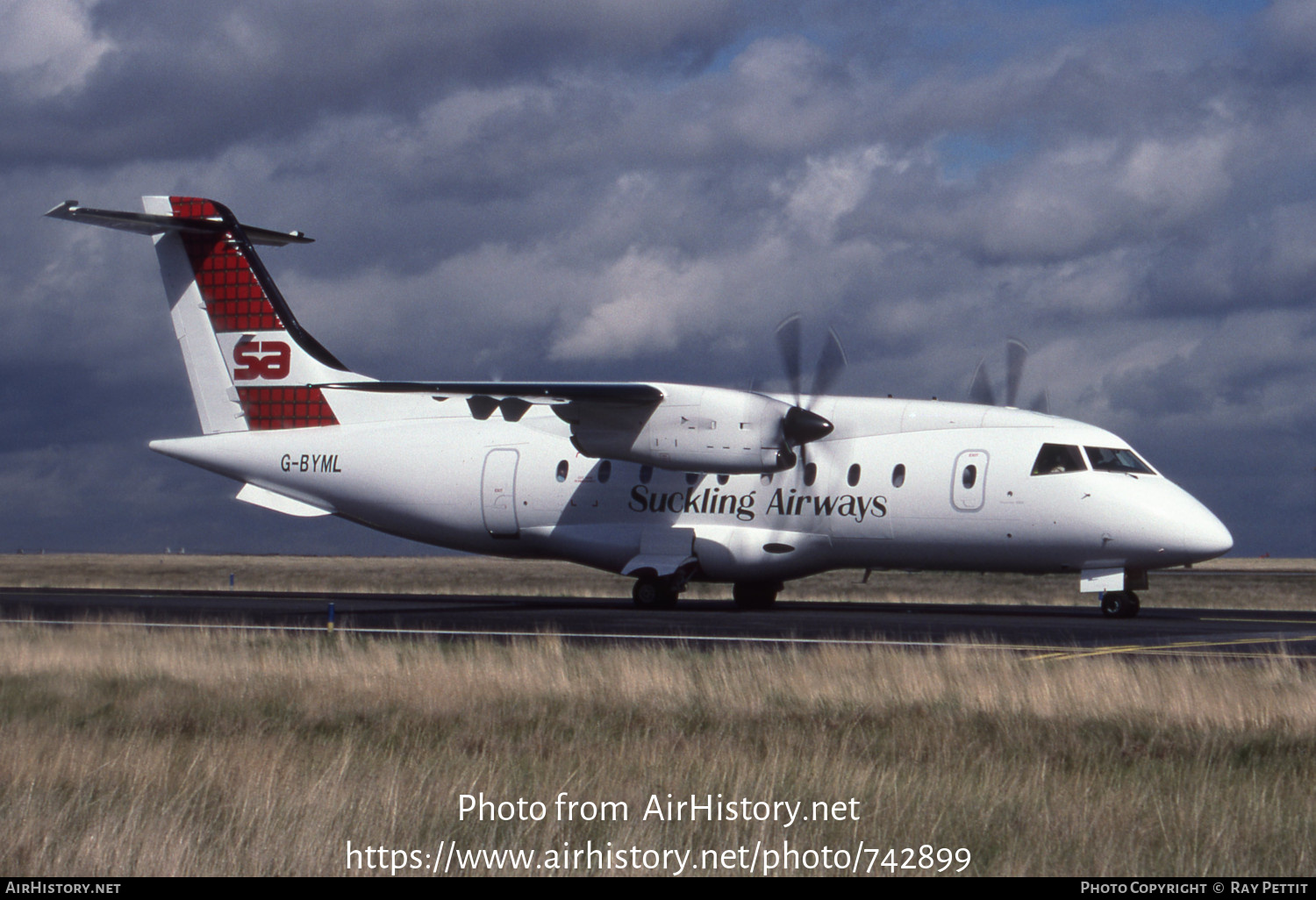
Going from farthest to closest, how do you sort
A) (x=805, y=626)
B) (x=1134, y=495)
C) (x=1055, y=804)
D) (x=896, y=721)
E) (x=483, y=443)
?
1. (x=483, y=443)
2. (x=1134, y=495)
3. (x=805, y=626)
4. (x=896, y=721)
5. (x=1055, y=804)

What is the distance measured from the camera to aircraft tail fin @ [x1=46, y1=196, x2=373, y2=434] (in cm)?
3350

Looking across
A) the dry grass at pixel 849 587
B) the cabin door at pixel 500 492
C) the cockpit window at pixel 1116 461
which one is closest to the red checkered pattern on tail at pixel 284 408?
the cabin door at pixel 500 492

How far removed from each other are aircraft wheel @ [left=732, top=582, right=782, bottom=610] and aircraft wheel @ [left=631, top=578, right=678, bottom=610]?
6.68 ft

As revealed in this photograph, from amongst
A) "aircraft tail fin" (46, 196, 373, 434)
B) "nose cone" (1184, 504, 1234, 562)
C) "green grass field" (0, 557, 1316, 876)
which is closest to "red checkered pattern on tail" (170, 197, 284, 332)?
"aircraft tail fin" (46, 196, 373, 434)

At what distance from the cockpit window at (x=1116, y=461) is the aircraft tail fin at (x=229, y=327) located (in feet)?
58.1

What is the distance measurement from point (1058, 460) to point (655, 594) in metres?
8.79

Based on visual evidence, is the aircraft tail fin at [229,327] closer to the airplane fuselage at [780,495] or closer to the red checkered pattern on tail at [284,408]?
the red checkered pattern on tail at [284,408]

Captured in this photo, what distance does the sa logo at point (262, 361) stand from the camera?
110ft

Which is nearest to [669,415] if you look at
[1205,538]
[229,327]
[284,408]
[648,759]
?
[1205,538]

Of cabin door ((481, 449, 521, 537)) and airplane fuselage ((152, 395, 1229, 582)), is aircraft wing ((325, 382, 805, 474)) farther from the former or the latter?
cabin door ((481, 449, 521, 537))
